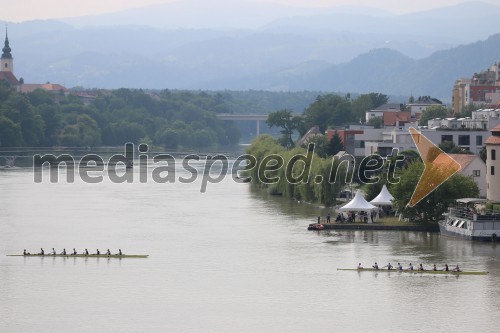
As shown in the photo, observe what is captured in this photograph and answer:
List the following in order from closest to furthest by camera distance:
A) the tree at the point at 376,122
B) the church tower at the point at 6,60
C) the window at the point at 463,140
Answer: the window at the point at 463,140 → the tree at the point at 376,122 → the church tower at the point at 6,60

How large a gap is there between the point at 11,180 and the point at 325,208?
19539 millimetres

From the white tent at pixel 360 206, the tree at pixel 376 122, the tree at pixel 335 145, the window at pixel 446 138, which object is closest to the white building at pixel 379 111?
the tree at pixel 376 122

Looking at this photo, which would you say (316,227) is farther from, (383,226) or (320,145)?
(320,145)

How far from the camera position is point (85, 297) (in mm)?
26641

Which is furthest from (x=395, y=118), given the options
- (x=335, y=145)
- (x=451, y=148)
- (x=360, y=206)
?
(x=360, y=206)

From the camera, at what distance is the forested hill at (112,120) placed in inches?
3794

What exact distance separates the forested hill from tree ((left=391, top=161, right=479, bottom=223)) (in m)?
56.1

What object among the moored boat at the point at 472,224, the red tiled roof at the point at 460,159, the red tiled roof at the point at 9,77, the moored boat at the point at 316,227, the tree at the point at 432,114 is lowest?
the moored boat at the point at 316,227

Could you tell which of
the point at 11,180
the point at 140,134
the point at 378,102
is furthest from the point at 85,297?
the point at 140,134

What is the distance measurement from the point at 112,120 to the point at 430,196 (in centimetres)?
7684

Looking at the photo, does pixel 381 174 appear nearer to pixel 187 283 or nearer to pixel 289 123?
pixel 187 283

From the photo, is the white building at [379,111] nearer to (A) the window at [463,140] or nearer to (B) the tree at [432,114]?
(B) the tree at [432,114]

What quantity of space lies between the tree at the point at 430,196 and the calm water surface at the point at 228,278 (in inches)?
60.7

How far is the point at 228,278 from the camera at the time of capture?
29016 millimetres
